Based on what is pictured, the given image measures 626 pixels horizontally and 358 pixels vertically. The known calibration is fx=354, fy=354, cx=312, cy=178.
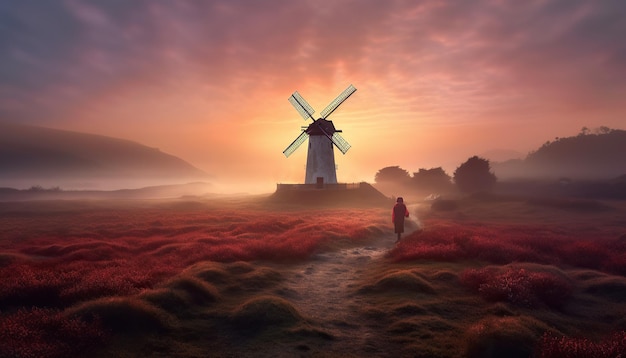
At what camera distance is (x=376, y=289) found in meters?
17.1

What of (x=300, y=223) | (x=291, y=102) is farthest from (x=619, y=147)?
(x=300, y=223)

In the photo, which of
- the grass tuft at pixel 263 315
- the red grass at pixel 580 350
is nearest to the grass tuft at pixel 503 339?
the red grass at pixel 580 350

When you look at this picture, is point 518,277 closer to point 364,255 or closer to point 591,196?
point 364,255

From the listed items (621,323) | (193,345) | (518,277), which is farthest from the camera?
(518,277)

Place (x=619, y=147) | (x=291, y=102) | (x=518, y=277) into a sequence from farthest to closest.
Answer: (x=619, y=147) < (x=291, y=102) < (x=518, y=277)

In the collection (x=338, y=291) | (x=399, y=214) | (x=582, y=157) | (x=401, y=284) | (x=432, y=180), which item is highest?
(x=582, y=157)

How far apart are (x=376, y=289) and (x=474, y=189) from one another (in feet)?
277

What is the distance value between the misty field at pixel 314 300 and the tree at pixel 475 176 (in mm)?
70330

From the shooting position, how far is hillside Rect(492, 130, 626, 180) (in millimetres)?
159625

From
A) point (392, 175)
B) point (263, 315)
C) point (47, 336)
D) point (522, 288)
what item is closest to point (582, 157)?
point (392, 175)

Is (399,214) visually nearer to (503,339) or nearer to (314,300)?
(314,300)

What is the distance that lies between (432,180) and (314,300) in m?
103

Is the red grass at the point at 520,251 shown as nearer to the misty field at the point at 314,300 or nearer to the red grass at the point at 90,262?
the misty field at the point at 314,300

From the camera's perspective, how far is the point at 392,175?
12781 centimetres
